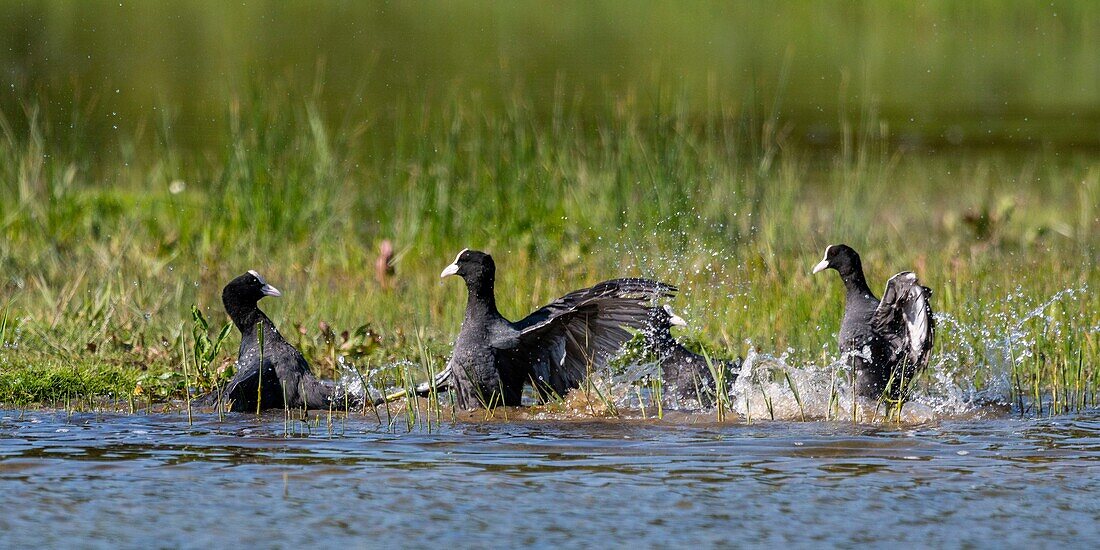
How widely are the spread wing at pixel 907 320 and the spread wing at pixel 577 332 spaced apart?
983mm

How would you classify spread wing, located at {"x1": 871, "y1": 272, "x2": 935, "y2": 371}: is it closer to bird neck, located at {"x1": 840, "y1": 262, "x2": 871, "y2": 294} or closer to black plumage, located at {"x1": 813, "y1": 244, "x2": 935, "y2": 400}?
black plumage, located at {"x1": 813, "y1": 244, "x2": 935, "y2": 400}

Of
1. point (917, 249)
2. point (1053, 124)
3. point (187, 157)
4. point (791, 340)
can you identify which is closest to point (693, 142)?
point (917, 249)

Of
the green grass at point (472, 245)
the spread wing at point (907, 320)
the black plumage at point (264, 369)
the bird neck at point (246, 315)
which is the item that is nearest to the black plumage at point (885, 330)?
the spread wing at point (907, 320)

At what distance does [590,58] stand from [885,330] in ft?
51.8

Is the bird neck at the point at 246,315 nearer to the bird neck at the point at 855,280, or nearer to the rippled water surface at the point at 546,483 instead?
the rippled water surface at the point at 546,483

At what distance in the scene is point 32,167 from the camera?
399 inches

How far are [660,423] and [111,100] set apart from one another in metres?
13.2

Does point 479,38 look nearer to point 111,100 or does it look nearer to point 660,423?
point 111,100

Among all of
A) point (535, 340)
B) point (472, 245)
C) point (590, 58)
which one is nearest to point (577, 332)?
point (535, 340)

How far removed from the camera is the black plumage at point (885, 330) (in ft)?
22.0

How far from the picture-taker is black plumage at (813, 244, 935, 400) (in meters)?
6.70

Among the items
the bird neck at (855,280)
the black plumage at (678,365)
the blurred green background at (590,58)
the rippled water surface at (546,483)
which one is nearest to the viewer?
the rippled water surface at (546,483)

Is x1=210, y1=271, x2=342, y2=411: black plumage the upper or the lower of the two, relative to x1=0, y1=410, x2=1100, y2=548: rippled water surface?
upper

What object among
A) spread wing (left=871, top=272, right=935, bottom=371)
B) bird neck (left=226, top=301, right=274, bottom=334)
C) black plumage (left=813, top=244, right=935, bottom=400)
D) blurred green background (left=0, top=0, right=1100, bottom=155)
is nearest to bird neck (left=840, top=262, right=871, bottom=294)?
black plumage (left=813, top=244, right=935, bottom=400)
